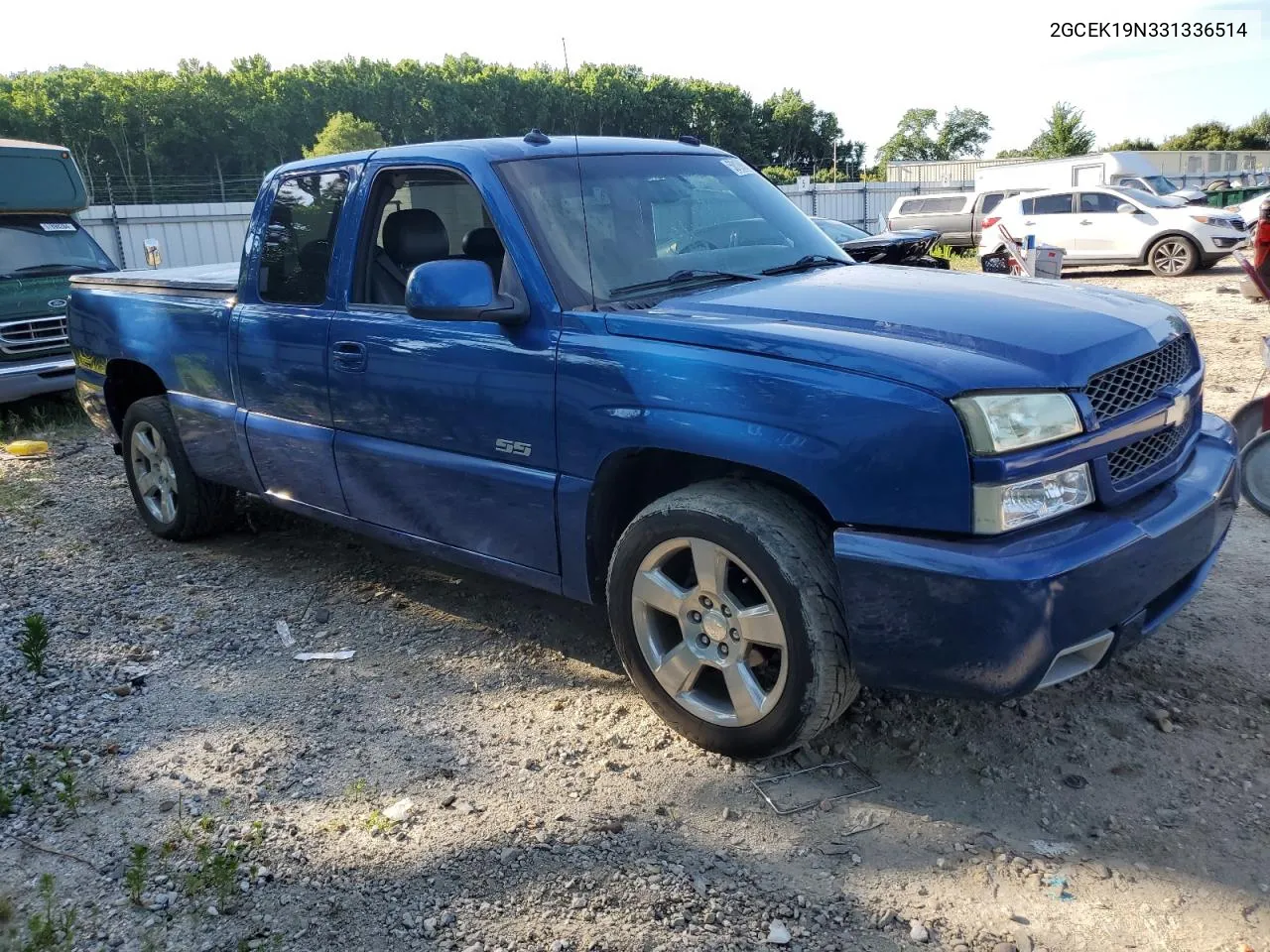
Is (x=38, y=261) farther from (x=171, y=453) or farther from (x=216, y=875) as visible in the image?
(x=216, y=875)

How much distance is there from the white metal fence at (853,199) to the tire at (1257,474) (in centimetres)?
2618

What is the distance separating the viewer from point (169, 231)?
2352 cm

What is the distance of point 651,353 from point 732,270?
2.75ft

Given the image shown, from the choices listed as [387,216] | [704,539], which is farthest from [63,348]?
[704,539]

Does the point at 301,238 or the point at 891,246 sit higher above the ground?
the point at 301,238

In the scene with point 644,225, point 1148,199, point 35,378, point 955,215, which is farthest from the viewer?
point 955,215

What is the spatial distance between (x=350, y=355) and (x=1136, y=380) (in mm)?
2746

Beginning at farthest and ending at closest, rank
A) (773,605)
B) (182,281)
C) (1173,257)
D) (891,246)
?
(1173,257), (891,246), (182,281), (773,605)

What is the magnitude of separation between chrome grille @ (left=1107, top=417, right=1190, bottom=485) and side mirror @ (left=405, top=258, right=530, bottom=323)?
1822 millimetres

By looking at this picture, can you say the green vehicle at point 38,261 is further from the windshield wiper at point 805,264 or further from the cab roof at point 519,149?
the windshield wiper at point 805,264

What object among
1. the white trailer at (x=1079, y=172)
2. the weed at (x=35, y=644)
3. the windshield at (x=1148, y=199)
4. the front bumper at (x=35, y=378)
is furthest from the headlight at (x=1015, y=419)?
the white trailer at (x=1079, y=172)

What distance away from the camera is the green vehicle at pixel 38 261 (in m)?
9.34

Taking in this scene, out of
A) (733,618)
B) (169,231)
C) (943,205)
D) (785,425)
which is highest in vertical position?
(169,231)

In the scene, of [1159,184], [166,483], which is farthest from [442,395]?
[1159,184]
